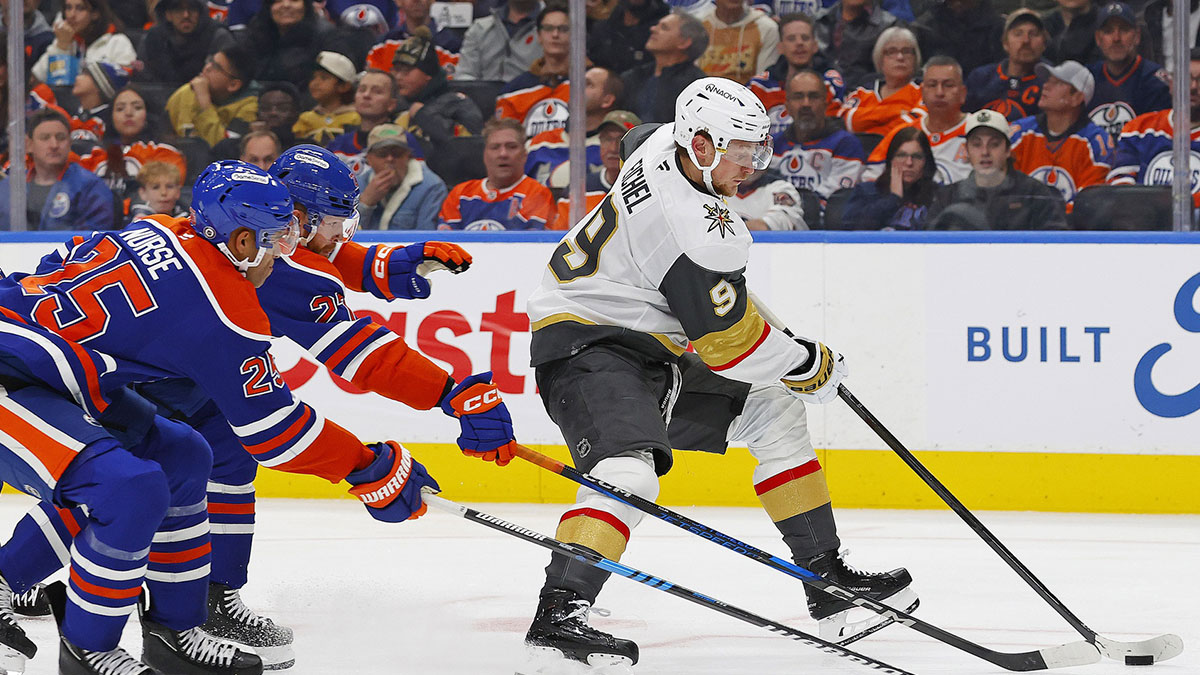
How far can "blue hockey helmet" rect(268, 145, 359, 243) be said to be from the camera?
2.99m

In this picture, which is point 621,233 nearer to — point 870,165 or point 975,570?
point 975,570

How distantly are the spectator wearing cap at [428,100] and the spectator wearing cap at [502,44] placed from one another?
0.10m

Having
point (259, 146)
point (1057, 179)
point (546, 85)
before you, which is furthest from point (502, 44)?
point (1057, 179)

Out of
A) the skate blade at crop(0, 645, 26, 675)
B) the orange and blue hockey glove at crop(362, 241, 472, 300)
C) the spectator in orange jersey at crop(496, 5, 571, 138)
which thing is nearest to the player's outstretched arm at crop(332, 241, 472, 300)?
the orange and blue hockey glove at crop(362, 241, 472, 300)

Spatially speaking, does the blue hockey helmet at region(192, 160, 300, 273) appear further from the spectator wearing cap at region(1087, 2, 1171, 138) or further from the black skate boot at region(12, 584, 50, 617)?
the spectator wearing cap at region(1087, 2, 1171, 138)

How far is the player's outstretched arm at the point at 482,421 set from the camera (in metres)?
2.72

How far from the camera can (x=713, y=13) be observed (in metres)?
5.24

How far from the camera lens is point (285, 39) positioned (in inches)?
212

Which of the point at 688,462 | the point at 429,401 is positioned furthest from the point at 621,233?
the point at 688,462

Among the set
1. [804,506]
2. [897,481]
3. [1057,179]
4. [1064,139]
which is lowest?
[897,481]

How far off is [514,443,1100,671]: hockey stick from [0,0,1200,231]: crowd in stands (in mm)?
2182

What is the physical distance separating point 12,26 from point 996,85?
3633 millimetres

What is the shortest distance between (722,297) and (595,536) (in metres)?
0.53

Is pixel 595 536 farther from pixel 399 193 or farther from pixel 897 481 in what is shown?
pixel 399 193
